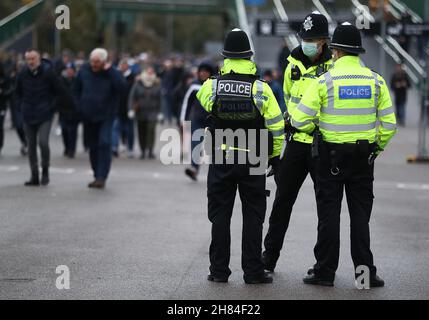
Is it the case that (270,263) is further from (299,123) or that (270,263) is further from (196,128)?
(196,128)

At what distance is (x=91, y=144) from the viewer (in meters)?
15.4

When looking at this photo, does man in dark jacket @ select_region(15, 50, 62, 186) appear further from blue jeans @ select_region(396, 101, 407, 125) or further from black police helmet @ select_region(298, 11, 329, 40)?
blue jeans @ select_region(396, 101, 407, 125)

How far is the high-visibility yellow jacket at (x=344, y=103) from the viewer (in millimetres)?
8164

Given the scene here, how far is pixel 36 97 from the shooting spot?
587 inches

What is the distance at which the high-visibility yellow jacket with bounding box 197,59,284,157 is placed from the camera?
8.35 m

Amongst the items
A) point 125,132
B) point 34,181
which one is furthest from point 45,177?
point 125,132

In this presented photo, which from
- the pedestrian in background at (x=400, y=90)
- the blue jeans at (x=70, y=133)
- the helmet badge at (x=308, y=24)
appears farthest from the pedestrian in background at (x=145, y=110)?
the helmet badge at (x=308, y=24)

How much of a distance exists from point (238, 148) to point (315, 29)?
1.14 m

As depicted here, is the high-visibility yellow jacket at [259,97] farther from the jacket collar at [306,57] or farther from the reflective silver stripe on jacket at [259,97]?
the jacket collar at [306,57]
